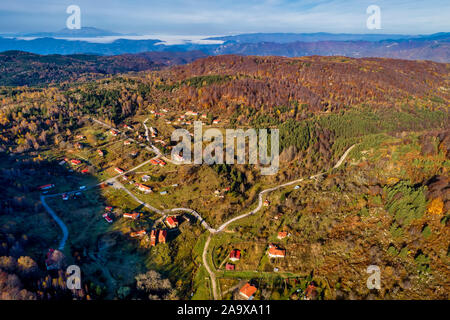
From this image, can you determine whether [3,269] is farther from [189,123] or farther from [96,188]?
[189,123]

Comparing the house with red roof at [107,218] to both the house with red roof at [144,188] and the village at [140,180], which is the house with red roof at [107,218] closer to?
the village at [140,180]

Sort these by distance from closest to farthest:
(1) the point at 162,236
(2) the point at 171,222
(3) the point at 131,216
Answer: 1. (1) the point at 162,236
2. (2) the point at 171,222
3. (3) the point at 131,216

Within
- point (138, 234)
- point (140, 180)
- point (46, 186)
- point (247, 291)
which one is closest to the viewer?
point (247, 291)

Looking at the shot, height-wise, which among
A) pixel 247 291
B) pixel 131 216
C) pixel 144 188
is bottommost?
pixel 247 291

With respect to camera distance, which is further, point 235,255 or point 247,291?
point 235,255

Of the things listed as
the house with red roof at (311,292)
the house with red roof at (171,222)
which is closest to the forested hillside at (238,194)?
the house with red roof at (311,292)

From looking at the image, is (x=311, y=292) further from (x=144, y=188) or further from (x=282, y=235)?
(x=144, y=188)

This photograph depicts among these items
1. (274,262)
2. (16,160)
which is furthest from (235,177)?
(16,160)

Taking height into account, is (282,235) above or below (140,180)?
below

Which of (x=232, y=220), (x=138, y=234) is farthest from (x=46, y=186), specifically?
(x=232, y=220)
